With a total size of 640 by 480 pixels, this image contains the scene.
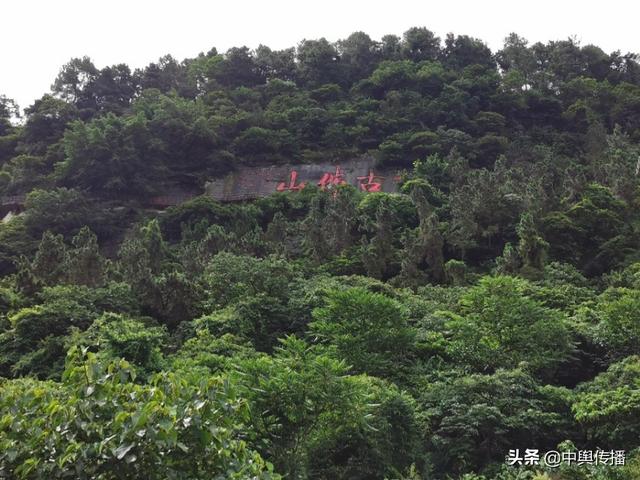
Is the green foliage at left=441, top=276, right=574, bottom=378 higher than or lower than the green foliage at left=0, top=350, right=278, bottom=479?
lower

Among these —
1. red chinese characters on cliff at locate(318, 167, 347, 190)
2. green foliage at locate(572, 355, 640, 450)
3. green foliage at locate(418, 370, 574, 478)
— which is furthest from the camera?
red chinese characters on cliff at locate(318, 167, 347, 190)

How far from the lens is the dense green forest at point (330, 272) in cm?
692

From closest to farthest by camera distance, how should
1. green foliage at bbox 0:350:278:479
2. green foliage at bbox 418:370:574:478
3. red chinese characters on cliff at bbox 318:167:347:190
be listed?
green foliage at bbox 0:350:278:479, green foliage at bbox 418:370:574:478, red chinese characters on cliff at bbox 318:167:347:190

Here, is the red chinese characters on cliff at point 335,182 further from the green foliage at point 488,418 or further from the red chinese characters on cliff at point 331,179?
the green foliage at point 488,418

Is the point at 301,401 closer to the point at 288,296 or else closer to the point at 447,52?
the point at 288,296

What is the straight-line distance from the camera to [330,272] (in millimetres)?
23656

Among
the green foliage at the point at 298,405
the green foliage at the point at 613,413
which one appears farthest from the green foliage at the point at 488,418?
the green foliage at the point at 298,405

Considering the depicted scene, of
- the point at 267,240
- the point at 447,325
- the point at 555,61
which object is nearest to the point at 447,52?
the point at 555,61

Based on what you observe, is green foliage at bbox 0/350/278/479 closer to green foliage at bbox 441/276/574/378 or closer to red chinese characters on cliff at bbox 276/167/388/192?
green foliage at bbox 441/276/574/378

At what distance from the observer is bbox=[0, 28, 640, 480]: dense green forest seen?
6.92 metres

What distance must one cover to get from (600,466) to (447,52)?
4318cm

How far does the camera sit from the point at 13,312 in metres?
17.7

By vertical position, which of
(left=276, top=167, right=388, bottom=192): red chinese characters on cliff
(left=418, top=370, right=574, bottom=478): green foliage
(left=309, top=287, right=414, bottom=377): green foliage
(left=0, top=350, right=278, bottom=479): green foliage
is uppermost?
(left=276, top=167, right=388, bottom=192): red chinese characters on cliff

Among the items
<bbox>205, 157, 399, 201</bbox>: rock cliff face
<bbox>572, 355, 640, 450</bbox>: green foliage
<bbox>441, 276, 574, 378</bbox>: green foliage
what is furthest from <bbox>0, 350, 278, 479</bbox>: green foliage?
<bbox>205, 157, 399, 201</bbox>: rock cliff face
